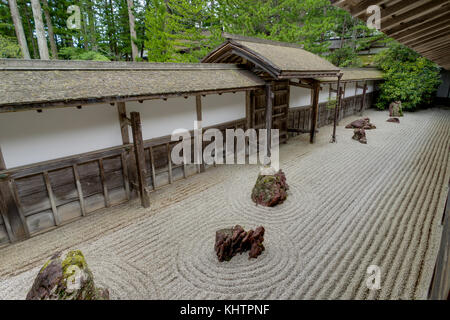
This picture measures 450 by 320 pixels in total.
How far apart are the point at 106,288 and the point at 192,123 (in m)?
5.19

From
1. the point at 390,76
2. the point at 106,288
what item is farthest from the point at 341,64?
the point at 106,288

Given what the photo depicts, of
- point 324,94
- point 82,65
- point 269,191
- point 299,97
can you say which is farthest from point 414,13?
point 324,94

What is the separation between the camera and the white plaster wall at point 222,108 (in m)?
8.16

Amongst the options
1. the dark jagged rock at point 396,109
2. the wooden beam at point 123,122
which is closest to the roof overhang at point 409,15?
the wooden beam at point 123,122

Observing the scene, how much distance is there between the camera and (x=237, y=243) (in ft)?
14.6

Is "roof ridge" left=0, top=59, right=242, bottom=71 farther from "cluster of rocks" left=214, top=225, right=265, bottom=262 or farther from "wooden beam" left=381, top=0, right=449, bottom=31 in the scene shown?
"wooden beam" left=381, top=0, right=449, bottom=31

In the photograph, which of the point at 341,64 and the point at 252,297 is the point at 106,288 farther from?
the point at 341,64

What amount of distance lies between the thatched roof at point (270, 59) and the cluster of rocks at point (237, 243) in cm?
510

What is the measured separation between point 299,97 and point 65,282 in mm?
11645

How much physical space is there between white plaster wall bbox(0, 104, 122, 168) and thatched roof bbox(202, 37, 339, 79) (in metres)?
4.69

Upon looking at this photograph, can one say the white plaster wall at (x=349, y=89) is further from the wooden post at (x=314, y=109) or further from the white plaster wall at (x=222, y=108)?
the white plaster wall at (x=222, y=108)

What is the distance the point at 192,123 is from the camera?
7.78m

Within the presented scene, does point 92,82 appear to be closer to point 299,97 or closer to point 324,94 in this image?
point 299,97

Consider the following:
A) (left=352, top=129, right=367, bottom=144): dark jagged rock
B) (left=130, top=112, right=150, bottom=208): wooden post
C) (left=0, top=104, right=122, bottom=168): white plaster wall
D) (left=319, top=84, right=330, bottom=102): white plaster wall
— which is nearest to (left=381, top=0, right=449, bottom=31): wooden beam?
(left=130, top=112, right=150, bottom=208): wooden post
